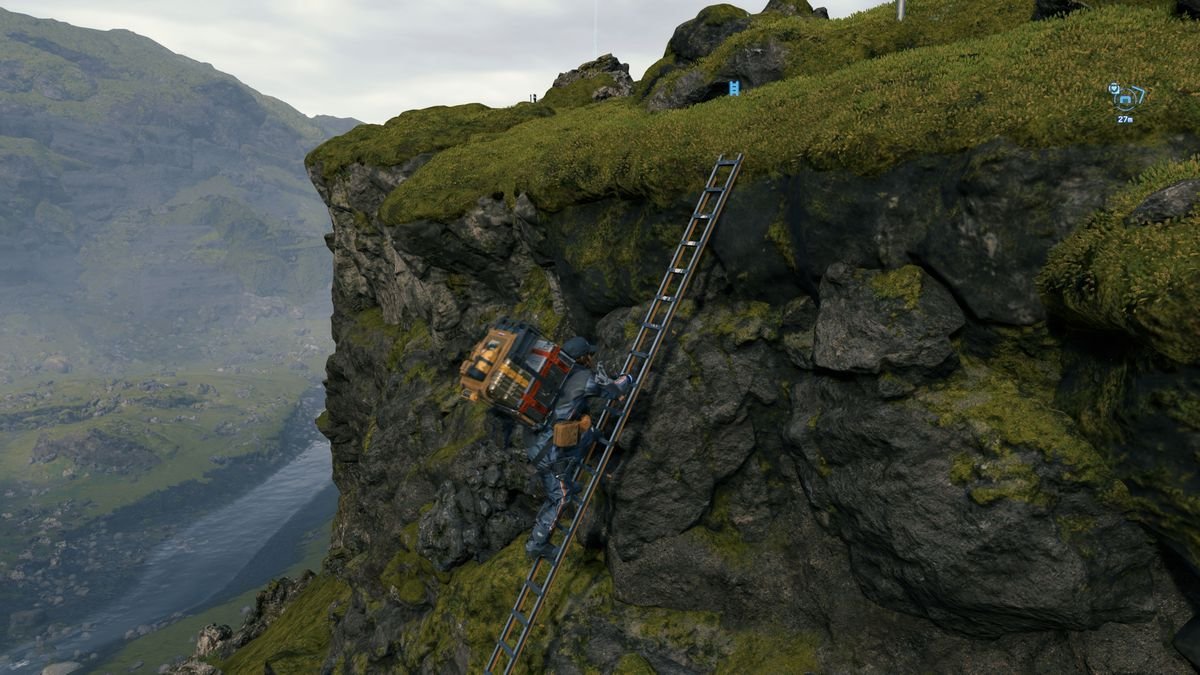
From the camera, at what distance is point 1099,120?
10.5 m

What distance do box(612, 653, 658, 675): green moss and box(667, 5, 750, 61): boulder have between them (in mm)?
26834

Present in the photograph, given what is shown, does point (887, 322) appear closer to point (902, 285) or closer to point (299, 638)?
point (902, 285)

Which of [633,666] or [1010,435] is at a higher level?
[1010,435]

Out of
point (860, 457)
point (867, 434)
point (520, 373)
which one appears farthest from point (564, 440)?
point (867, 434)

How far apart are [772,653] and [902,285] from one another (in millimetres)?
8068

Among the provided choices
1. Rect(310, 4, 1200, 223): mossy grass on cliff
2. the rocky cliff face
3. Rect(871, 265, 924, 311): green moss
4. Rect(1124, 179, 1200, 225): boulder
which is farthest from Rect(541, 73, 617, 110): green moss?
Rect(1124, 179, 1200, 225): boulder

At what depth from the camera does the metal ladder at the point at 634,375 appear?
14.3m

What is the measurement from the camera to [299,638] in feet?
114

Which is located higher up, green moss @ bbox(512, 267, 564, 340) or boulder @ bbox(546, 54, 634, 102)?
boulder @ bbox(546, 54, 634, 102)

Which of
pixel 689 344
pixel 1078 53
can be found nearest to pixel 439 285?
pixel 689 344

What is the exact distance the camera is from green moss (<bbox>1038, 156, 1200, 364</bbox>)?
8.35 meters

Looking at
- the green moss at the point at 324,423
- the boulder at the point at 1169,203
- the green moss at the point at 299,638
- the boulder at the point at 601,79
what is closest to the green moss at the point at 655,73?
the boulder at the point at 601,79

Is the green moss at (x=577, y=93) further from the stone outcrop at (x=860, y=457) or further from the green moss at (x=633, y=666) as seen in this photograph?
the green moss at (x=633, y=666)

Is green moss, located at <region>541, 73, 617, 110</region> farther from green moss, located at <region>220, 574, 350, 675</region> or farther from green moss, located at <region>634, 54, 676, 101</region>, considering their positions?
green moss, located at <region>220, 574, 350, 675</region>
